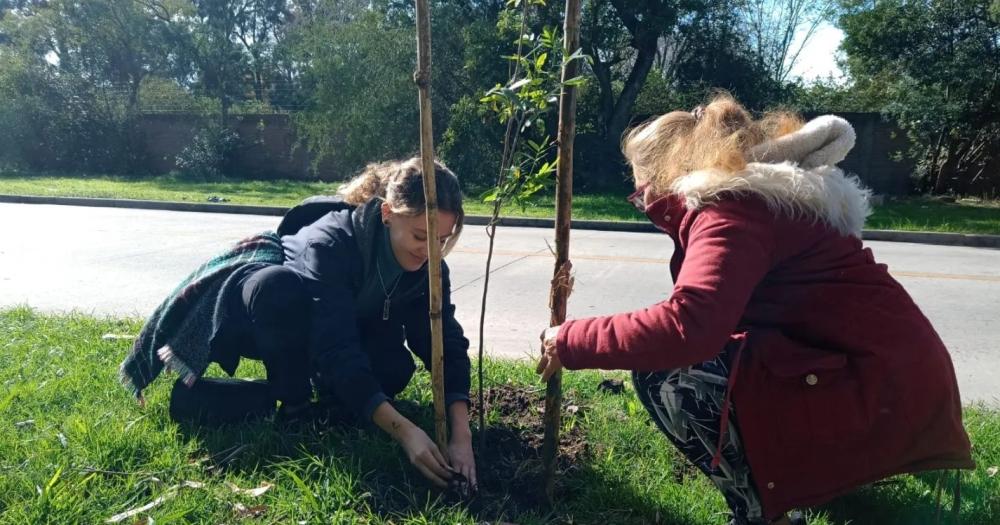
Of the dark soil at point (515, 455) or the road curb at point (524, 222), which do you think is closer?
the dark soil at point (515, 455)

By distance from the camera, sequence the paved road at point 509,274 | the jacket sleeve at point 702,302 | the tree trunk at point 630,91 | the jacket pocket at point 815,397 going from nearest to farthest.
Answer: the jacket sleeve at point 702,302 → the jacket pocket at point 815,397 → the paved road at point 509,274 → the tree trunk at point 630,91

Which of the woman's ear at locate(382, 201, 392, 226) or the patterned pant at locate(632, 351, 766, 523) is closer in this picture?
the patterned pant at locate(632, 351, 766, 523)

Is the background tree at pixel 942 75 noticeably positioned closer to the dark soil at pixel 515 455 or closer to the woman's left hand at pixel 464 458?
the dark soil at pixel 515 455

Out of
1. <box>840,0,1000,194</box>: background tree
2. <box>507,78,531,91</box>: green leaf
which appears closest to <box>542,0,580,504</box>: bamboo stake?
<box>507,78,531,91</box>: green leaf

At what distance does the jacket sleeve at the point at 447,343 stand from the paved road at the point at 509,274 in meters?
1.59

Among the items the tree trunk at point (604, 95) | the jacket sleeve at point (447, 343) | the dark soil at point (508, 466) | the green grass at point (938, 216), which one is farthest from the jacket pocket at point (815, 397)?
the tree trunk at point (604, 95)

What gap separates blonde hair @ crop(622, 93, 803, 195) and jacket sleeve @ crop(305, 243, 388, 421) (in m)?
1.07

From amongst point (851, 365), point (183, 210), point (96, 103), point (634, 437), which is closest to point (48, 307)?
point (634, 437)

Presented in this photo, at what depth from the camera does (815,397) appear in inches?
77.5

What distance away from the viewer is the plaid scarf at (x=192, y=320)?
279cm

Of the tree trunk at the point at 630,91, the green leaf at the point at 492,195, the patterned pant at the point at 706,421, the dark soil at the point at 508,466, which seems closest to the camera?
the patterned pant at the point at 706,421

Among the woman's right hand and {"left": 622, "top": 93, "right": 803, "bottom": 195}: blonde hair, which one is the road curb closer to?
{"left": 622, "top": 93, "right": 803, "bottom": 195}: blonde hair

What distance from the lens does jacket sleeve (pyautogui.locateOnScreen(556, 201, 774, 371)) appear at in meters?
1.78

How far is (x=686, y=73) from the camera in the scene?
58.6 feet
